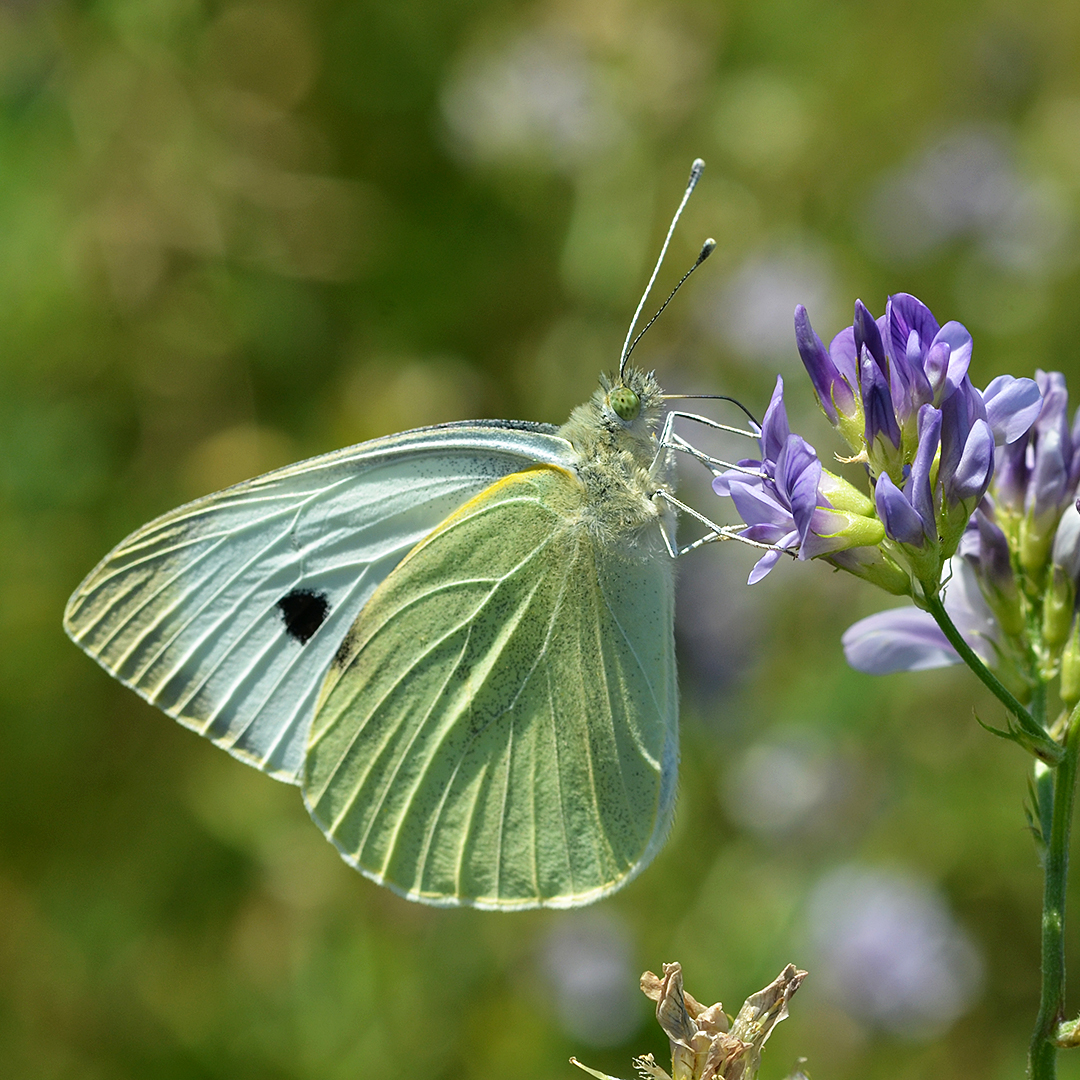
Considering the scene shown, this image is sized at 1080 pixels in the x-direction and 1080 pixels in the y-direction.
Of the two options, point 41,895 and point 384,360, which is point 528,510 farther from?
point 41,895

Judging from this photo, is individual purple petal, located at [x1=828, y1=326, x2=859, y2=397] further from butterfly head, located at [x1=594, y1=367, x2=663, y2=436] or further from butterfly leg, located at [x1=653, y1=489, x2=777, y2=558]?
butterfly head, located at [x1=594, y1=367, x2=663, y2=436]

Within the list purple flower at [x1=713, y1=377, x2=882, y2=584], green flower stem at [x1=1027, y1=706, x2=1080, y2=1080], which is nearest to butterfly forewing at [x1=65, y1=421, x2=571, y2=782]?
purple flower at [x1=713, y1=377, x2=882, y2=584]

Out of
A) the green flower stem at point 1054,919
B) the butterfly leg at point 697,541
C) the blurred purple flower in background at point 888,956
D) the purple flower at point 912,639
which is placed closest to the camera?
the green flower stem at point 1054,919

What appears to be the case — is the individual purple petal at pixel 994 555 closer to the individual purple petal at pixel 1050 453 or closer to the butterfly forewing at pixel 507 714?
the individual purple petal at pixel 1050 453

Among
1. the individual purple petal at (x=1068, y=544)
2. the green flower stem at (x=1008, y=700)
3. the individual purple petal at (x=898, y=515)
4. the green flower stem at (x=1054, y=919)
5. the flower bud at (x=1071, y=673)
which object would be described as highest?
the individual purple petal at (x=1068, y=544)

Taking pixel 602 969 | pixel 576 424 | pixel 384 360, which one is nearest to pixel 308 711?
pixel 576 424

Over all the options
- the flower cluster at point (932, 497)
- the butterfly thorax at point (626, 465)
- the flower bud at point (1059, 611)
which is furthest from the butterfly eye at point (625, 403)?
the flower bud at point (1059, 611)
